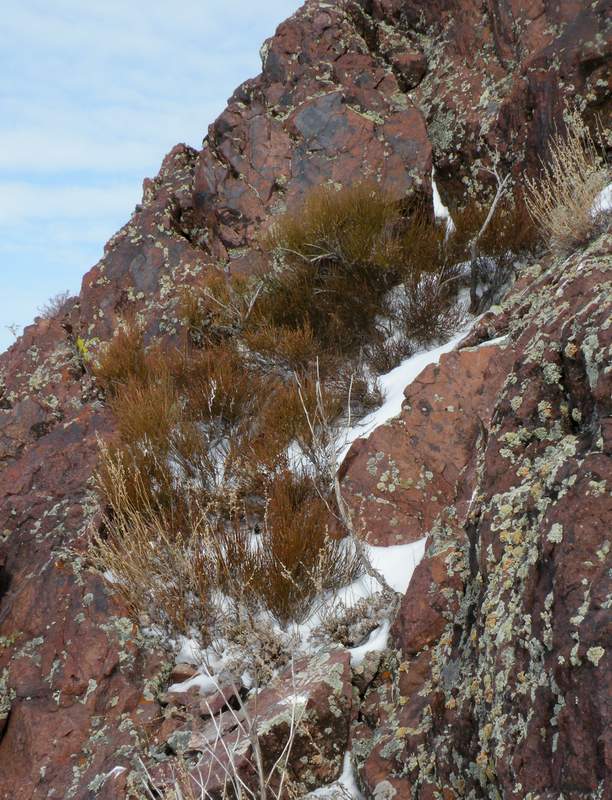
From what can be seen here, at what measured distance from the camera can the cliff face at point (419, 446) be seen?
Answer: 1647 mm

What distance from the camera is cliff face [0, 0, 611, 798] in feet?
5.41

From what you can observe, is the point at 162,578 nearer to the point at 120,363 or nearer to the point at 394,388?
the point at 394,388

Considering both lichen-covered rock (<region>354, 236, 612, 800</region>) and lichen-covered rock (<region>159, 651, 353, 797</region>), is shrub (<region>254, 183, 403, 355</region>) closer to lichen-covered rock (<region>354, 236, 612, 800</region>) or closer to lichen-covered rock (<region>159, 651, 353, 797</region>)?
lichen-covered rock (<region>354, 236, 612, 800</region>)

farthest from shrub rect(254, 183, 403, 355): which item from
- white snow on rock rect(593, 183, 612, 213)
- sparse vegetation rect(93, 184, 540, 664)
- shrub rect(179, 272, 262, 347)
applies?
white snow on rock rect(593, 183, 612, 213)

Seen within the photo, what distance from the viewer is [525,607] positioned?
5.53ft

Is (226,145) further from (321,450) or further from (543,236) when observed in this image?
(321,450)

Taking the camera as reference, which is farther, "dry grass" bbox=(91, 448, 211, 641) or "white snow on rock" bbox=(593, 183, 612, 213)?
"white snow on rock" bbox=(593, 183, 612, 213)

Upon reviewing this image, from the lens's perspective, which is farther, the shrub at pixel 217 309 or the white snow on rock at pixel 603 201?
the shrub at pixel 217 309

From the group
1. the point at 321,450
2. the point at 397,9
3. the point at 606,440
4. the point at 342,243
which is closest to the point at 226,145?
the point at 342,243

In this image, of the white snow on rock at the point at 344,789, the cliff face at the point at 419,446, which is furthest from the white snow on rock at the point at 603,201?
the white snow on rock at the point at 344,789

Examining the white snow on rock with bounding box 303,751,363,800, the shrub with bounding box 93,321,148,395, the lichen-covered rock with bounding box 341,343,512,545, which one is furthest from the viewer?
the shrub with bounding box 93,321,148,395

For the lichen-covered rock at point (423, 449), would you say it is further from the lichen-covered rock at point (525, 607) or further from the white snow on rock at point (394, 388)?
the lichen-covered rock at point (525, 607)

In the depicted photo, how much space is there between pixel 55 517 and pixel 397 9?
20.6 feet

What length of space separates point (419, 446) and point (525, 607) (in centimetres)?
176
